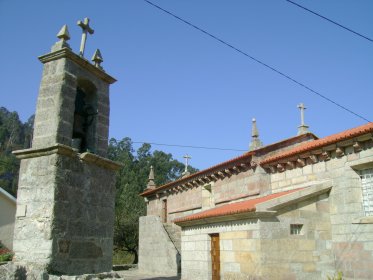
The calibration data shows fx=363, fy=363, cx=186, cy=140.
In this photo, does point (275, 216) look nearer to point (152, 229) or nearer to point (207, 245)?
point (207, 245)

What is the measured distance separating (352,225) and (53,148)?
8127mm

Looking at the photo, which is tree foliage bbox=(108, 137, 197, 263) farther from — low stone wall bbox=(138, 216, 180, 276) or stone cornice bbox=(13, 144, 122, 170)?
stone cornice bbox=(13, 144, 122, 170)

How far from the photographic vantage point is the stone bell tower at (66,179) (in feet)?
18.3

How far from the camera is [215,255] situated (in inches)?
448

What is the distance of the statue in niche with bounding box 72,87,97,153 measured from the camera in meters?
7.01

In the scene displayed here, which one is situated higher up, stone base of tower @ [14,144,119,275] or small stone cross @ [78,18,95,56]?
small stone cross @ [78,18,95,56]

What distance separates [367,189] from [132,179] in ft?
159

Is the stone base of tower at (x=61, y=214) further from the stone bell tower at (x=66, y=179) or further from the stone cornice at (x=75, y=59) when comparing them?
the stone cornice at (x=75, y=59)

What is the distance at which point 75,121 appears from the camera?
7.01m

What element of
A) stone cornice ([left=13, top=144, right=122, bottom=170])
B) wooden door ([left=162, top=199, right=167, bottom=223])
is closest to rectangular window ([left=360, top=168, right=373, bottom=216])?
stone cornice ([left=13, top=144, right=122, bottom=170])

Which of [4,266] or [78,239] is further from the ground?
[78,239]

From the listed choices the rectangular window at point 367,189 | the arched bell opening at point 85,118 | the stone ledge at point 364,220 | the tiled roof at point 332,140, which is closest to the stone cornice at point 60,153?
the arched bell opening at point 85,118

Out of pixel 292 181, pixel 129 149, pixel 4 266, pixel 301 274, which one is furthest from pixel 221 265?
pixel 129 149

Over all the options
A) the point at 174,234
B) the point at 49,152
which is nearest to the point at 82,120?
the point at 49,152
